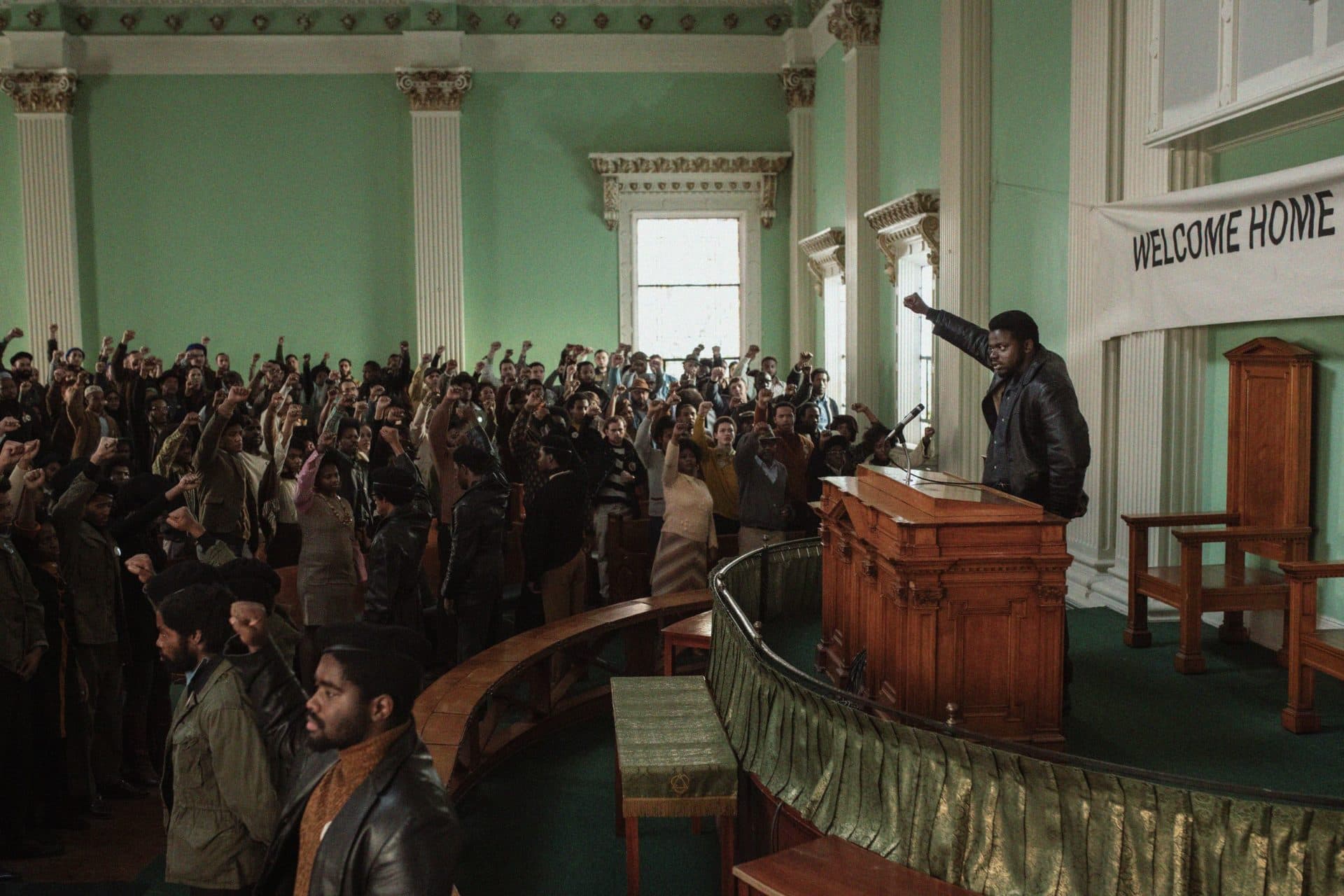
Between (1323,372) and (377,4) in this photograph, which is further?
(377,4)

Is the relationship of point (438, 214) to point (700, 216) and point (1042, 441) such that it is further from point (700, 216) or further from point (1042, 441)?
point (1042, 441)

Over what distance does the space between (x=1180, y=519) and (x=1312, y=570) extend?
1.62 metres

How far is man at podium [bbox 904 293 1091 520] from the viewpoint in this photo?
17.3ft

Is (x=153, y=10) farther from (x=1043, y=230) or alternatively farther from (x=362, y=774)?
(x=362, y=774)

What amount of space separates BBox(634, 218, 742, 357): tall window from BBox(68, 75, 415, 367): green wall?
3.29m

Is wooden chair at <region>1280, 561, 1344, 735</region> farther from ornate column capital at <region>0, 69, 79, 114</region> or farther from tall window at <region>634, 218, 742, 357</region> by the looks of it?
ornate column capital at <region>0, 69, 79, 114</region>

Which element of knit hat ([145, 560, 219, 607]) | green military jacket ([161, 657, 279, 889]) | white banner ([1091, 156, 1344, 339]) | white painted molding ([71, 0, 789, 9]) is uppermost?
white painted molding ([71, 0, 789, 9])

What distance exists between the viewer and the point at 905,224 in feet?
39.0

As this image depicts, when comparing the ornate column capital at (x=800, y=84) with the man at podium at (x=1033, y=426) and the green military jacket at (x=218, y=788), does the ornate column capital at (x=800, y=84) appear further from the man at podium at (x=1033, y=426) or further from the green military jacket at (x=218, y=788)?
the green military jacket at (x=218, y=788)

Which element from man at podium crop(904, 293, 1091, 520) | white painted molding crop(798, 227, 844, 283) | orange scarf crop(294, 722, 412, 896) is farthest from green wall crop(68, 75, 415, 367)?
orange scarf crop(294, 722, 412, 896)

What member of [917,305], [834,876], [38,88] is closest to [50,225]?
[38,88]

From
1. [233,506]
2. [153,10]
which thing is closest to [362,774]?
[233,506]

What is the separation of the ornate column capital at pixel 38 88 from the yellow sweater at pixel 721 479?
38.9 feet

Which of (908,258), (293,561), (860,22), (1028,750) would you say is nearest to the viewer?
(1028,750)
